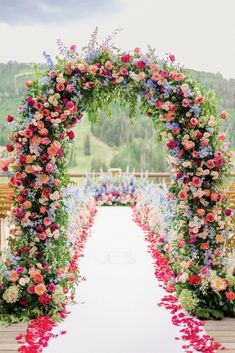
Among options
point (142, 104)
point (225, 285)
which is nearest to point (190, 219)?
point (225, 285)

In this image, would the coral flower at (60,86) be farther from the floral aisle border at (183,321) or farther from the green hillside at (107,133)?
the green hillside at (107,133)

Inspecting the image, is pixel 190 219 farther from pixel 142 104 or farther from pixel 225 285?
pixel 142 104

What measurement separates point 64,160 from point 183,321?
1.79 metres

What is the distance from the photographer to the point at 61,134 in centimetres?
536

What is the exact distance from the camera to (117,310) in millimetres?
5387

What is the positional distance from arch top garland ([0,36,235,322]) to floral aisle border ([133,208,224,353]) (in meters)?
0.23

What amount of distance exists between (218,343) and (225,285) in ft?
2.78

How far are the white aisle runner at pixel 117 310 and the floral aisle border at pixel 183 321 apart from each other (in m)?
0.07

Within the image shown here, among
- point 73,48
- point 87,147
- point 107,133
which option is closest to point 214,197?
point 73,48

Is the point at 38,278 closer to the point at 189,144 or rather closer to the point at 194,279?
the point at 194,279

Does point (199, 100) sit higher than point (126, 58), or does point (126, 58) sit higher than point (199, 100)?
point (126, 58)

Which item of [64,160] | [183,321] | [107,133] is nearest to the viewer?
[183,321]

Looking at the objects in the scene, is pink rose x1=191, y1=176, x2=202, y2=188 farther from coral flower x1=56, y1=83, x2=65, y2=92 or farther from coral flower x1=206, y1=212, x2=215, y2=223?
coral flower x1=56, y1=83, x2=65, y2=92

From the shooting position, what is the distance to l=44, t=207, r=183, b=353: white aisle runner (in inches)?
178
